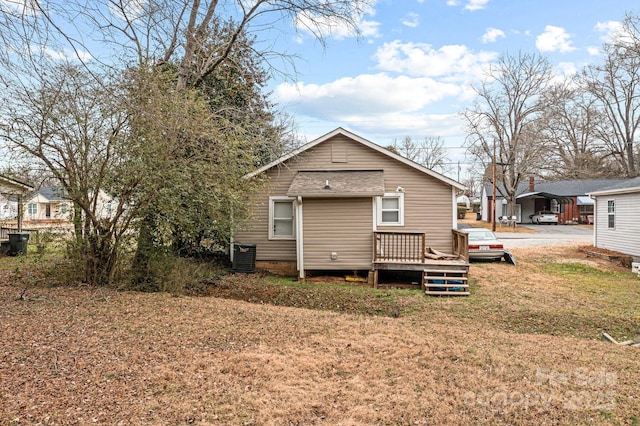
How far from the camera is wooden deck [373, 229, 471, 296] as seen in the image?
9648 mm

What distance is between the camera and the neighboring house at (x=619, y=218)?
1392 cm

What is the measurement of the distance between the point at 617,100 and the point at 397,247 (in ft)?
129

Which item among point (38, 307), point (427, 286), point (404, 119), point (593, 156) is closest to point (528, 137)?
point (404, 119)

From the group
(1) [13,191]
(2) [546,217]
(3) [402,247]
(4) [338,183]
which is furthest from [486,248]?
(2) [546,217]

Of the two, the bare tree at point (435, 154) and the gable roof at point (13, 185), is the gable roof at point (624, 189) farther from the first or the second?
the bare tree at point (435, 154)

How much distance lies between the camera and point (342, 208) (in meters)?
11.0

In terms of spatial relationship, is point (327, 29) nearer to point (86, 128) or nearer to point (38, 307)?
point (86, 128)

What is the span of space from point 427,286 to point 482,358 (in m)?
5.13

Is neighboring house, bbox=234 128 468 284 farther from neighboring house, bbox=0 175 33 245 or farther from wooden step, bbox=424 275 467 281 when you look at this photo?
neighboring house, bbox=0 175 33 245

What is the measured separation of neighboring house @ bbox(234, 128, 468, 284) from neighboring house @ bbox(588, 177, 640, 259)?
280 inches

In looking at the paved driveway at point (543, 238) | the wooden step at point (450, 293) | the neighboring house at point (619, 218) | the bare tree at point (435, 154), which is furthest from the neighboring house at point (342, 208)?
the bare tree at point (435, 154)

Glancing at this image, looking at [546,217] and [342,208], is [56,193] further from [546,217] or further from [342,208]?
[546,217]

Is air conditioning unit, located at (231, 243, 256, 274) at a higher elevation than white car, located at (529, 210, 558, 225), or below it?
below

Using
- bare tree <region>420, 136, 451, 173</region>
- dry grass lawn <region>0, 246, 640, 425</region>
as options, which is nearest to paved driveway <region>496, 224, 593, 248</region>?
dry grass lawn <region>0, 246, 640, 425</region>
